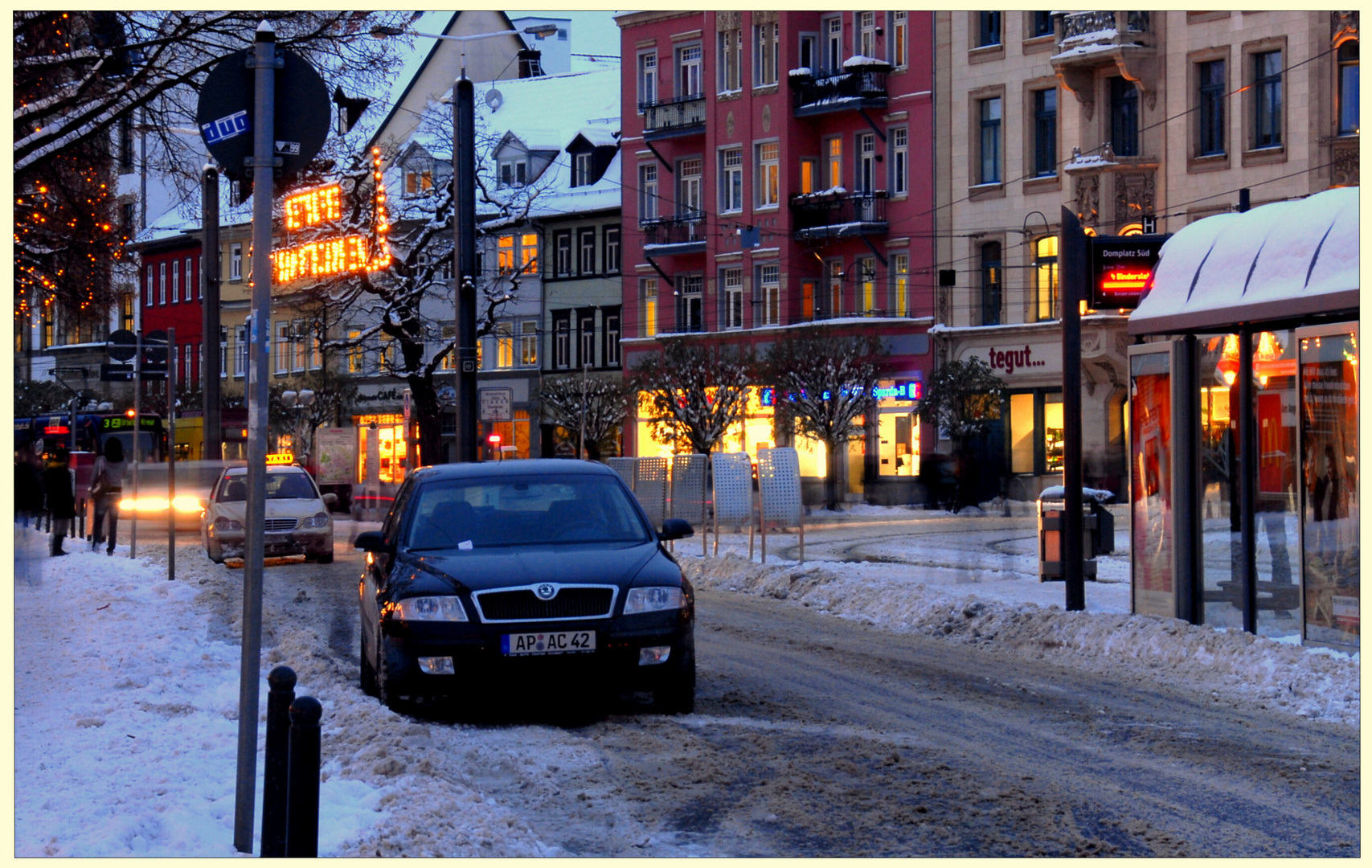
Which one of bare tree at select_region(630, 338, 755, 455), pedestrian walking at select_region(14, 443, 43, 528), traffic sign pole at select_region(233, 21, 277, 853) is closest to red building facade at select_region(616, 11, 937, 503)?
bare tree at select_region(630, 338, 755, 455)

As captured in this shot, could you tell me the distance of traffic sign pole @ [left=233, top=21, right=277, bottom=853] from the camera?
6.21m

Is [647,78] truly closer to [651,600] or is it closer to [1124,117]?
[1124,117]

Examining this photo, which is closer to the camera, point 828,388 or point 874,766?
point 874,766

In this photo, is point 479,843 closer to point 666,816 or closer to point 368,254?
point 666,816

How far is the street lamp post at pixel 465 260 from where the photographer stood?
87.2 ft

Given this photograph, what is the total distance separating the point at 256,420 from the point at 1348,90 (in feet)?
130

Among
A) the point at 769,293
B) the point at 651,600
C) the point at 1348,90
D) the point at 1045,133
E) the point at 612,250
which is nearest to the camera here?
the point at 651,600

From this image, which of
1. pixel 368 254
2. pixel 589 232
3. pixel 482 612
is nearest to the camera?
pixel 482 612

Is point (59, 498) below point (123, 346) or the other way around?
below

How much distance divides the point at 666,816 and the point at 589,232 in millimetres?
57708

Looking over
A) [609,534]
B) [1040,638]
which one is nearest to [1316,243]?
[1040,638]

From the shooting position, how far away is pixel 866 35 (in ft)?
171

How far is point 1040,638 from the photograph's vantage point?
45.3 feet

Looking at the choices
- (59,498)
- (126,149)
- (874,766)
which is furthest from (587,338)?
(874,766)
